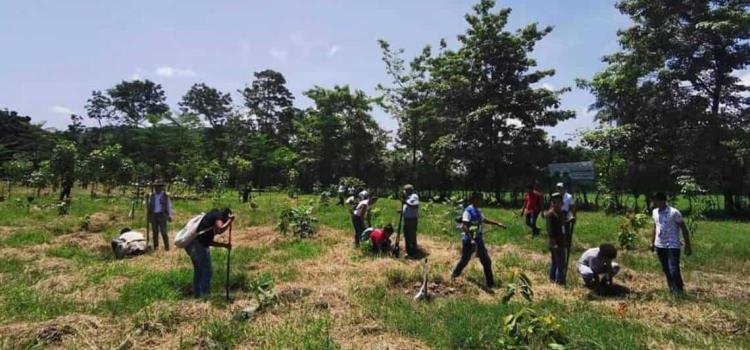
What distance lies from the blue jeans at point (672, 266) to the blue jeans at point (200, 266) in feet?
23.4

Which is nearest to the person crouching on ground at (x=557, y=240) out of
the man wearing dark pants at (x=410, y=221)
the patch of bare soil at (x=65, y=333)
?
the man wearing dark pants at (x=410, y=221)

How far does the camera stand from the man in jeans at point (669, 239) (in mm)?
8531

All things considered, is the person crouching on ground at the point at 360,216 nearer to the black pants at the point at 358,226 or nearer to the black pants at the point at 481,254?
the black pants at the point at 358,226

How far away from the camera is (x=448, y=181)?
117ft

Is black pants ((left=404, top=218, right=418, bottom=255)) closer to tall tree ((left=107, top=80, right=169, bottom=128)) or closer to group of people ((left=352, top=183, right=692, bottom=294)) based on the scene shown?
group of people ((left=352, top=183, right=692, bottom=294))

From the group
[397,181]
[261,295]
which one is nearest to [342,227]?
[261,295]

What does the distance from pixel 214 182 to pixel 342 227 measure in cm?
1471

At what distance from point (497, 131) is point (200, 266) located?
2432 cm

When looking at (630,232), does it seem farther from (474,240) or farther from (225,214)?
(225,214)

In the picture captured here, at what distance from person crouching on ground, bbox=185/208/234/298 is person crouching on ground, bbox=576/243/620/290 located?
5847mm

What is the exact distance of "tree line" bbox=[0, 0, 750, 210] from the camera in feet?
80.1

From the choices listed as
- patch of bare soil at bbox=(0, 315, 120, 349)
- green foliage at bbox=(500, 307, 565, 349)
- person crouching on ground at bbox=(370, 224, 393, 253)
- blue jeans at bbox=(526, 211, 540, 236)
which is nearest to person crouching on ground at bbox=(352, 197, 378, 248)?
person crouching on ground at bbox=(370, 224, 393, 253)

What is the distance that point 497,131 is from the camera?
30.6m

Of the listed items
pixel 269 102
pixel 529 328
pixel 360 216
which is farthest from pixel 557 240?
pixel 269 102
